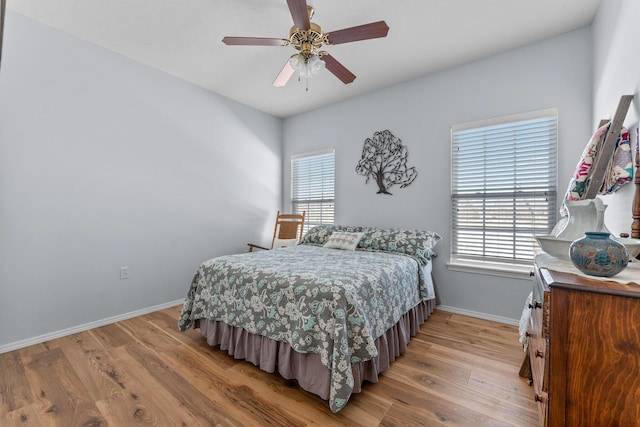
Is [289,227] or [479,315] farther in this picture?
[289,227]

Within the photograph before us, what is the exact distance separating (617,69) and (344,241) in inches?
93.9

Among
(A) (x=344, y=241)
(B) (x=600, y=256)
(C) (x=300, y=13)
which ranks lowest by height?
(A) (x=344, y=241)

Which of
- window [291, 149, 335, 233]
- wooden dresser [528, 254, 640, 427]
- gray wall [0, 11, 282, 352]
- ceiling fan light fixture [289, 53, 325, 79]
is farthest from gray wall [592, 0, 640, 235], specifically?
gray wall [0, 11, 282, 352]

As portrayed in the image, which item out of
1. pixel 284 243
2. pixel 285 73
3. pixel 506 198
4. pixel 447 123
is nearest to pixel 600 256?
pixel 506 198

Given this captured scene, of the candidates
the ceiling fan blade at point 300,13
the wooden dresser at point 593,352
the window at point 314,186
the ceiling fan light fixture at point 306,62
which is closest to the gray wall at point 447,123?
the window at point 314,186

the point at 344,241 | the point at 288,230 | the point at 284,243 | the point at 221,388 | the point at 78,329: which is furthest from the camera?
the point at 288,230

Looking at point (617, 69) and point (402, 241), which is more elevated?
point (617, 69)

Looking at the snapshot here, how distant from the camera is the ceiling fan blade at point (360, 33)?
5.63 feet

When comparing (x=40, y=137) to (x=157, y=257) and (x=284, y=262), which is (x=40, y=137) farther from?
(x=284, y=262)

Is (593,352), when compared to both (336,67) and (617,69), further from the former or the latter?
(336,67)

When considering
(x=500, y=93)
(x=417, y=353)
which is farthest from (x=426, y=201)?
(x=417, y=353)

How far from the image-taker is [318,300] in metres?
1.61

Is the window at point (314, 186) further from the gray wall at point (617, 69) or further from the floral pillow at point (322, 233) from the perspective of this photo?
the gray wall at point (617, 69)

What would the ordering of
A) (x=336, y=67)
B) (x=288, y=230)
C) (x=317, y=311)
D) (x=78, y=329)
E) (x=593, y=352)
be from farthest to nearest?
(x=288, y=230)
(x=78, y=329)
(x=336, y=67)
(x=317, y=311)
(x=593, y=352)
